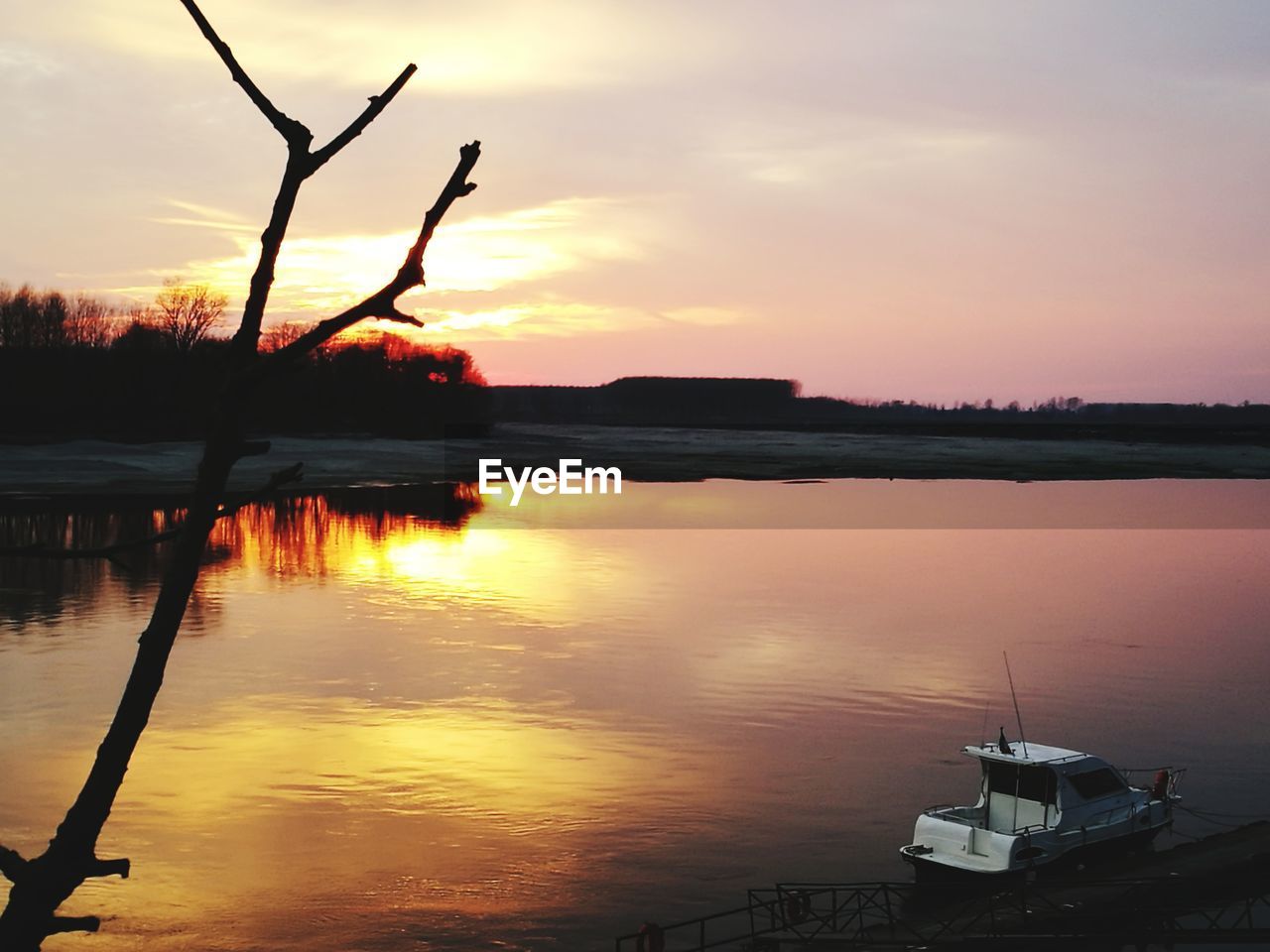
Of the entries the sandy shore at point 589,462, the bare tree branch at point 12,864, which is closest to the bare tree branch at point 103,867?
the bare tree branch at point 12,864

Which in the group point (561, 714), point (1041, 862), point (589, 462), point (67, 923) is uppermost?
point (67, 923)

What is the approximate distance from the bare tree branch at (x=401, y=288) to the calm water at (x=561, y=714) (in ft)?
4.22

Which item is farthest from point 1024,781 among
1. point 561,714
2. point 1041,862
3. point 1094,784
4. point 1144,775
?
point 561,714

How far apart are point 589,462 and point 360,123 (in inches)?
6164

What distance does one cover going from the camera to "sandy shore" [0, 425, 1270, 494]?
366 ft

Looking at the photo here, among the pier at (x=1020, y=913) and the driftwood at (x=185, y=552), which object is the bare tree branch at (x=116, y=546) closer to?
the driftwood at (x=185, y=552)

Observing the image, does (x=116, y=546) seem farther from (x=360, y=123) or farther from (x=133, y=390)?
(x=133, y=390)

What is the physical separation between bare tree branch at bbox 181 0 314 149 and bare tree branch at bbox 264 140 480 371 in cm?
37

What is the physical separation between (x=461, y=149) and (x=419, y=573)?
61.3 metres

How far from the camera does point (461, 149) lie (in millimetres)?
3521

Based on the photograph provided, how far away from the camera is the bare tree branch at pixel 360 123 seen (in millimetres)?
3496

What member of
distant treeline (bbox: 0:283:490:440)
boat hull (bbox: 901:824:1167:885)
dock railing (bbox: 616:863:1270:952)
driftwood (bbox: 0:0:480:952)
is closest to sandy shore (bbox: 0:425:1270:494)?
distant treeline (bbox: 0:283:490:440)

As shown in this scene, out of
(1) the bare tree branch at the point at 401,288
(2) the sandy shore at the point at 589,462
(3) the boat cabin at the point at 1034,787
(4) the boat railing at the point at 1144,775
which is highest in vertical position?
(1) the bare tree branch at the point at 401,288

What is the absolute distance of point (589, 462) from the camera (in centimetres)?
16000
